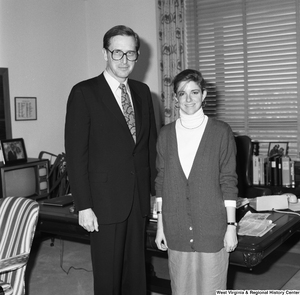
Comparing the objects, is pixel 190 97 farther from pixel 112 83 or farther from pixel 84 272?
pixel 84 272

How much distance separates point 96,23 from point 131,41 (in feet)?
12.5

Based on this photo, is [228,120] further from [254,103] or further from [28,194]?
[28,194]

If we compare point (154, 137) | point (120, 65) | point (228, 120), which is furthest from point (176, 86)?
point (228, 120)

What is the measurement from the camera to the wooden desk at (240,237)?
2.29 meters

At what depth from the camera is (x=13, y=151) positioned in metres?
4.65

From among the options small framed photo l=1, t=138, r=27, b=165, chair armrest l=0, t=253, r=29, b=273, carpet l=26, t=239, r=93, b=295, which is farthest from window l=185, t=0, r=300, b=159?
chair armrest l=0, t=253, r=29, b=273

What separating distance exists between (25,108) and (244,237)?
10.7 feet

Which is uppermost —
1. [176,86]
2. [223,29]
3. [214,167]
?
[223,29]

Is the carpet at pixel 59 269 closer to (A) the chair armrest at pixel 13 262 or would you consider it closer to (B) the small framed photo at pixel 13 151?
(B) the small framed photo at pixel 13 151

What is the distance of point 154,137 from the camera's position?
8.05 feet

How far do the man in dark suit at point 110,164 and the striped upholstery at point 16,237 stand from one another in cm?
35

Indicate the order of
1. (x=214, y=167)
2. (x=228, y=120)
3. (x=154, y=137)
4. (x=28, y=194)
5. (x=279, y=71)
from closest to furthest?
(x=214, y=167)
(x=154, y=137)
(x=28, y=194)
(x=279, y=71)
(x=228, y=120)

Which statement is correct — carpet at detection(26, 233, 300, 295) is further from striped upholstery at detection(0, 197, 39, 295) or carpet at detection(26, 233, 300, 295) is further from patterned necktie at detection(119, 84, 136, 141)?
patterned necktie at detection(119, 84, 136, 141)

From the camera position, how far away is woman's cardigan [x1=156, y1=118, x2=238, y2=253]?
1961 mm
